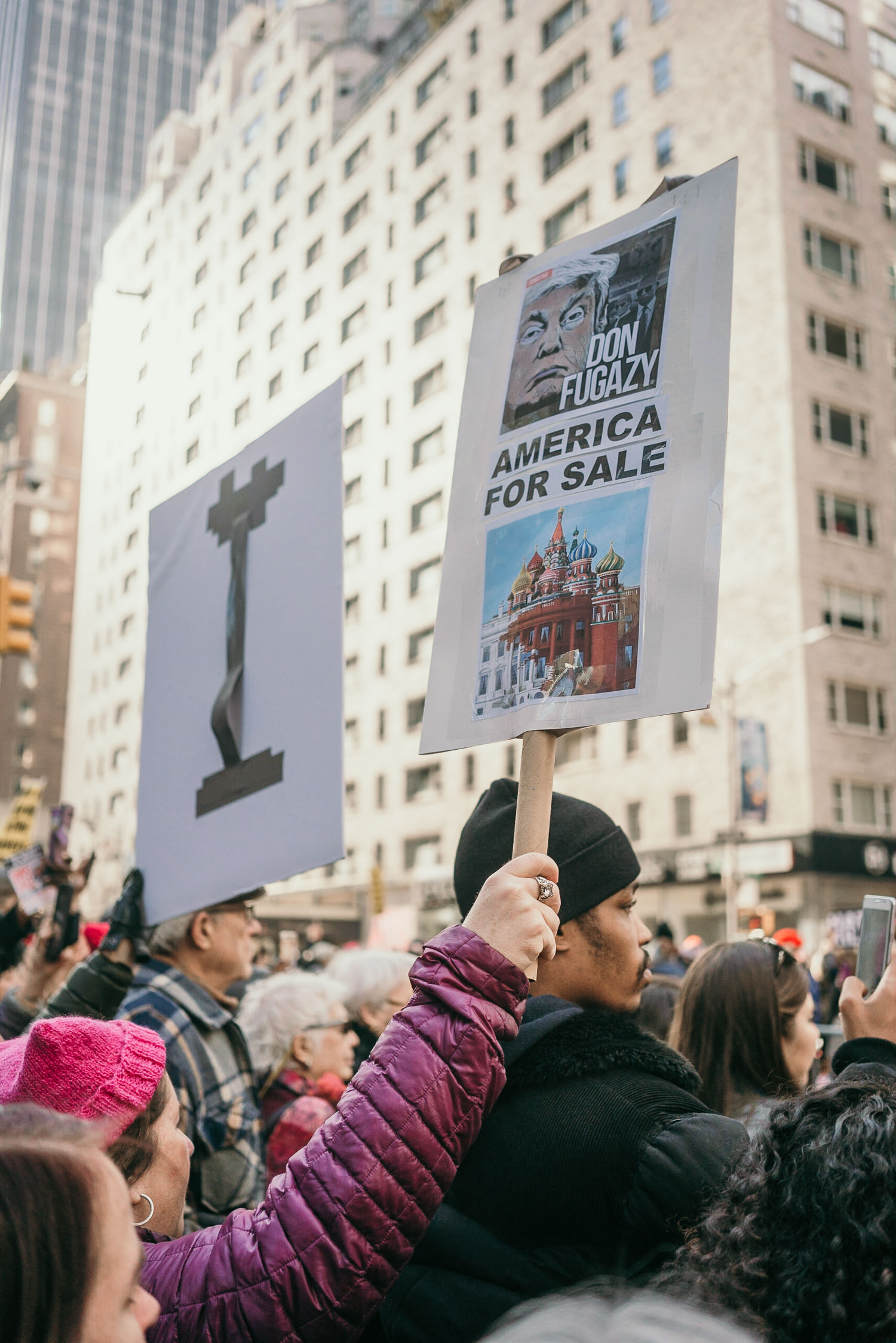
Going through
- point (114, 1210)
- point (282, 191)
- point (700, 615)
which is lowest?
point (114, 1210)

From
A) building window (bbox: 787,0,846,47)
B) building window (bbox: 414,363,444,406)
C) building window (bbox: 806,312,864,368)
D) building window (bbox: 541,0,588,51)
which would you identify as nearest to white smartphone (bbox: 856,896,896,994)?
building window (bbox: 806,312,864,368)

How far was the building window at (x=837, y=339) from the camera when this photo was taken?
29.6 meters

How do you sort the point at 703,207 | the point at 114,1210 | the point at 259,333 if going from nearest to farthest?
1. the point at 114,1210
2. the point at 703,207
3. the point at 259,333

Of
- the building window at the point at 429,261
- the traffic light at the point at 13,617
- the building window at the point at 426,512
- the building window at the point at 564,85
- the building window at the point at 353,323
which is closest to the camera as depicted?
the traffic light at the point at 13,617

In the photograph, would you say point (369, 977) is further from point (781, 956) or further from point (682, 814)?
point (682, 814)

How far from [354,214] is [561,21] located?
12321 mm

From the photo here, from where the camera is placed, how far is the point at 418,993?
162 cm

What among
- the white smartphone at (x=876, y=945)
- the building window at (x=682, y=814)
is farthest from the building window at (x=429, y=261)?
the white smartphone at (x=876, y=945)

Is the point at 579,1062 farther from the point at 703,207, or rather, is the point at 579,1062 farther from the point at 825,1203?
the point at 703,207

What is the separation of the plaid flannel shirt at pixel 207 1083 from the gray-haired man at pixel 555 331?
2.00 metres

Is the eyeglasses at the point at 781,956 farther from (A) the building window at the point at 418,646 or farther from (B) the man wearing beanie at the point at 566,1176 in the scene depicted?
(A) the building window at the point at 418,646

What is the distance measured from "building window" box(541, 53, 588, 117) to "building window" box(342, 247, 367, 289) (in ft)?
34.8

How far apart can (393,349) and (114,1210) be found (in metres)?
44.3

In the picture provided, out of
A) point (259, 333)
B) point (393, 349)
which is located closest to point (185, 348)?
point (393, 349)
